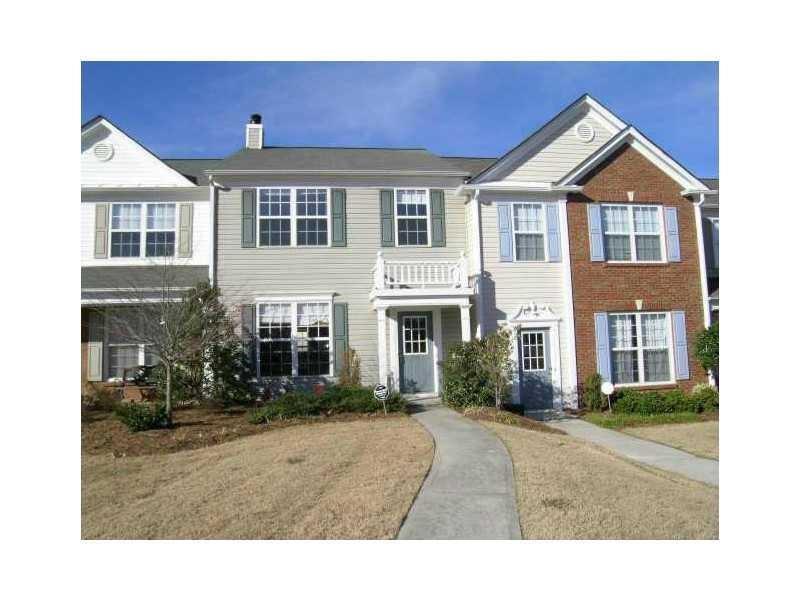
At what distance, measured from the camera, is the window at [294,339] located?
1422 centimetres

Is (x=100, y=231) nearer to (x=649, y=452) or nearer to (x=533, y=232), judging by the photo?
(x=533, y=232)

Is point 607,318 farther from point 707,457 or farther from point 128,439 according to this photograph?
point 128,439

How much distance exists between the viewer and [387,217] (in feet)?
48.7

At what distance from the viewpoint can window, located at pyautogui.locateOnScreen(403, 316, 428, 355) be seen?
1473 cm

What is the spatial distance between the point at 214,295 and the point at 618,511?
10064 millimetres

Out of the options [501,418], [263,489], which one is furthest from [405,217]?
[263,489]

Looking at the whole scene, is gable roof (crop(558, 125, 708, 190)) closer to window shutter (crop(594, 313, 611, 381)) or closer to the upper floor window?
window shutter (crop(594, 313, 611, 381))

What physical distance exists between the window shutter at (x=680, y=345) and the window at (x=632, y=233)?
1.65 metres

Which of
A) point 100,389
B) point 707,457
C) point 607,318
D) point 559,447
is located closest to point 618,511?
point 559,447

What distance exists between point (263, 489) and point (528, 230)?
410 inches

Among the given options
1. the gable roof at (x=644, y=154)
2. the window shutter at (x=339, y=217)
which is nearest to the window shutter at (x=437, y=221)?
the window shutter at (x=339, y=217)

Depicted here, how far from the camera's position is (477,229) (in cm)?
1441

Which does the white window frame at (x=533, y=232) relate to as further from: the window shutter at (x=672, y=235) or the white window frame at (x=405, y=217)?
the window shutter at (x=672, y=235)

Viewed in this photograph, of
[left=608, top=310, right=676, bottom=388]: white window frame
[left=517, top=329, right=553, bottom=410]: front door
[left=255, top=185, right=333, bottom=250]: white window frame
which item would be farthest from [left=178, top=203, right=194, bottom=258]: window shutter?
[left=608, top=310, right=676, bottom=388]: white window frame
